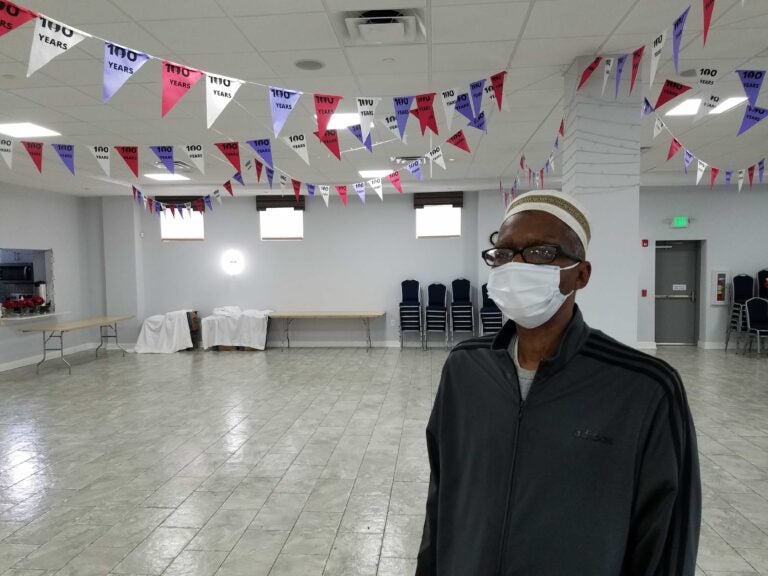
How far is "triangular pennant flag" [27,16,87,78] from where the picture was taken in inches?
102

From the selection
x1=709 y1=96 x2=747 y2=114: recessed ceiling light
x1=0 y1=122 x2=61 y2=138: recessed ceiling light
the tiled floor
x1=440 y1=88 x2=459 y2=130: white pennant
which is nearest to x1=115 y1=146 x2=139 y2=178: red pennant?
x1=0 y1=122 x2=61 y2=138: recessed ceiling light

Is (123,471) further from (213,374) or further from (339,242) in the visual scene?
(339,242)

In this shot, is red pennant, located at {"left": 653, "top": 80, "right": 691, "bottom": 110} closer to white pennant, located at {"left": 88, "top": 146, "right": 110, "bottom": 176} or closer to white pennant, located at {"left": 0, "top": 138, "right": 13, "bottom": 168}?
white pennant, located at {"left": 88, "top": 146, "right": 110, "bottom": 176}

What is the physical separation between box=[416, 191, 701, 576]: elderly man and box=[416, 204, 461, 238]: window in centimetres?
909

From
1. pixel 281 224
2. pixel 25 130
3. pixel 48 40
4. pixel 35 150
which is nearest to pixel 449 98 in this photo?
pixel 48 40

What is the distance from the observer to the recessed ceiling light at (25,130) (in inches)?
205

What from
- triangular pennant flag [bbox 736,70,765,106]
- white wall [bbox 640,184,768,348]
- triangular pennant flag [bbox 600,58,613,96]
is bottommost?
white wall [bbox 640,184,768,348]

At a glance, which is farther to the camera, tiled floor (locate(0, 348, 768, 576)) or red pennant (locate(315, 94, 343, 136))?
red pennant (locate(315, 94, 343, 136))

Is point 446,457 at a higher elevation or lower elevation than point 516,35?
lower

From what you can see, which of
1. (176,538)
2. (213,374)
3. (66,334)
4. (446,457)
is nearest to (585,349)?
(446,457)

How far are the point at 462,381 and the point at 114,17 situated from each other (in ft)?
10.5

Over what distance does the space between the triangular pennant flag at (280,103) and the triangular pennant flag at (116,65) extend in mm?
920

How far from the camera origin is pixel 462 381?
46.8 inches

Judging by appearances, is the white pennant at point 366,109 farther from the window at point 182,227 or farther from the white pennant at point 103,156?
the window at point 182,227
